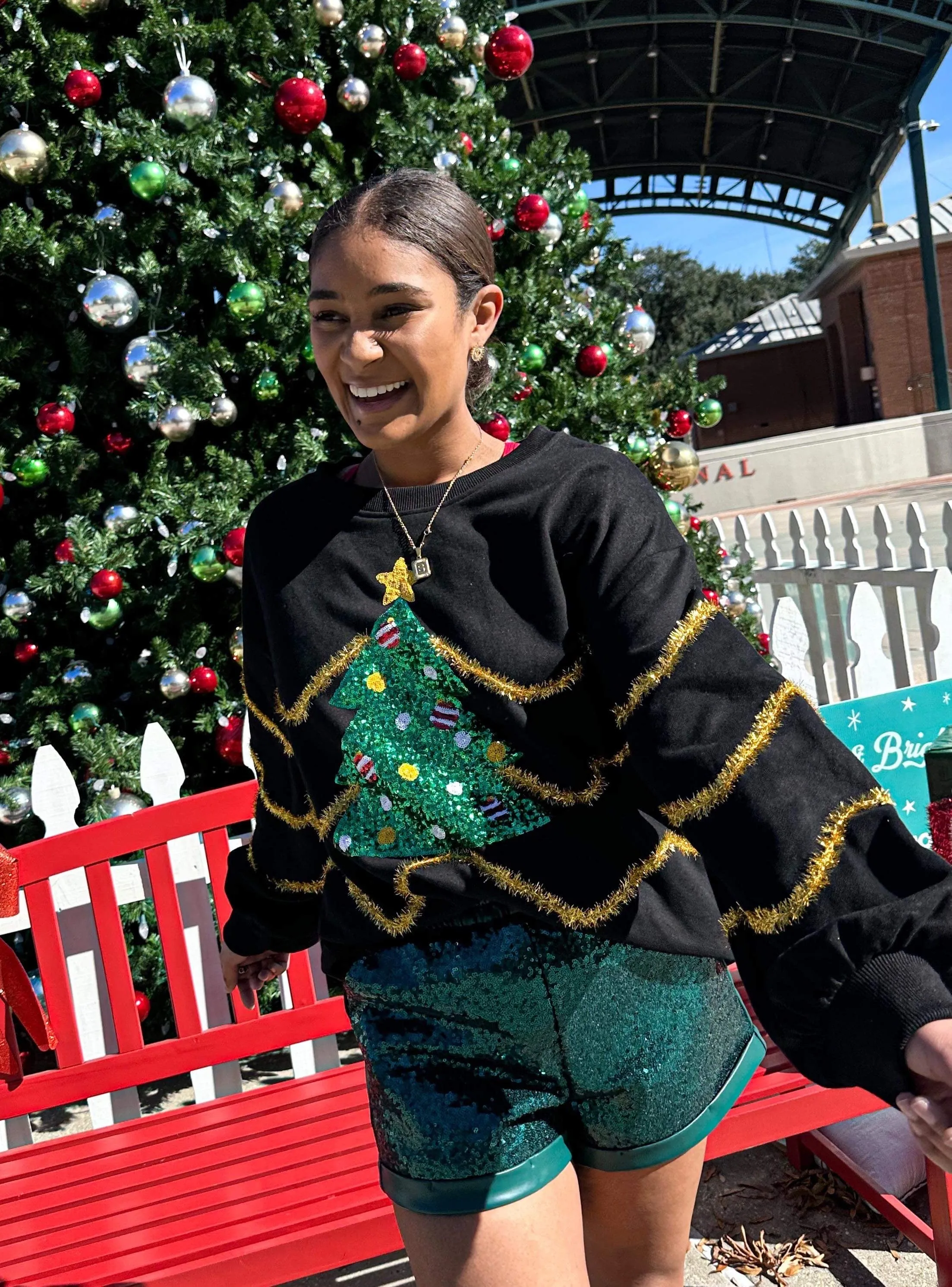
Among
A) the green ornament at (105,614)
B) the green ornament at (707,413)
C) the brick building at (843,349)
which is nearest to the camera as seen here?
the green ornament at (105,614)

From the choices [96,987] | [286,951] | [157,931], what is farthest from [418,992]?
[157,931]

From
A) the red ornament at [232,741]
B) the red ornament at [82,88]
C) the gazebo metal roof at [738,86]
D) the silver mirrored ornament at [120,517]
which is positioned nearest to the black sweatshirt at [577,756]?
the red ornament at [232,741]

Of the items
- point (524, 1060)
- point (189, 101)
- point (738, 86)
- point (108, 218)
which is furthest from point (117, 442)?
point (738, 86)

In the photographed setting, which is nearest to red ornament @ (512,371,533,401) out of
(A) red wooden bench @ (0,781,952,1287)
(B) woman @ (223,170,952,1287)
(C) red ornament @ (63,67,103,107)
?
(C) red ornament @ (63,67,103,107)

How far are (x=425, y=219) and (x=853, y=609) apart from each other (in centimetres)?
302

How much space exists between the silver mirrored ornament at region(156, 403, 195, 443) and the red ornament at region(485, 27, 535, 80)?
2.09m

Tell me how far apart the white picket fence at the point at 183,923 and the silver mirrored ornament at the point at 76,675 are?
817 millimetres

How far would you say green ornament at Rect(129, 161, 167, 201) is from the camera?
359 centimetres

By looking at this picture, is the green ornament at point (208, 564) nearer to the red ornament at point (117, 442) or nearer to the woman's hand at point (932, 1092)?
the red ornament at point (117, 442)

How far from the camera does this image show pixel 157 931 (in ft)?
12.5

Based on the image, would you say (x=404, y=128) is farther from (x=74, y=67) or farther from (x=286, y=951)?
(x=286, y=951)

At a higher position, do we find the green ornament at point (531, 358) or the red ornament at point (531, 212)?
the red ornament at point (531, 212)

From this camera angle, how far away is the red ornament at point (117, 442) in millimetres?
3896

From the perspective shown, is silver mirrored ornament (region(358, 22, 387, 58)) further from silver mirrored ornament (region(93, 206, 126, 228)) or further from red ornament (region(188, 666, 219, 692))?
red ornament (region(188, 666, 219, 692))
